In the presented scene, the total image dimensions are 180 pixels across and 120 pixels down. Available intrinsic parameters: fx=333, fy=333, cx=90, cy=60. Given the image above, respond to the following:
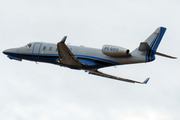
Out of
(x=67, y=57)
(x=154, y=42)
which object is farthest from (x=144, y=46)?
(x=67, y=57)

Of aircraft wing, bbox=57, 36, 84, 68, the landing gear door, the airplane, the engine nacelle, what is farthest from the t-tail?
the landing gear door

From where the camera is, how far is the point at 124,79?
138 feet

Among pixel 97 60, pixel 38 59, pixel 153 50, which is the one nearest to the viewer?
pixel 153 50

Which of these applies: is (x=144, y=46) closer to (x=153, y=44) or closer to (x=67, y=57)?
(x=153, y=44)

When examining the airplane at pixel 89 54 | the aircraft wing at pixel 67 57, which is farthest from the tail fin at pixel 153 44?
the aircraft wing at pixel 67 57

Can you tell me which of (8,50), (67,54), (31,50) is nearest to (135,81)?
(67,54)

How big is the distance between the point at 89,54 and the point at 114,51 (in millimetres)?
3777

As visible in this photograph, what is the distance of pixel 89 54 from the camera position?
1502 inches

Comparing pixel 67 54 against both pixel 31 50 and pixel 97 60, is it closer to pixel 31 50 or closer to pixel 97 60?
pixel 97 60

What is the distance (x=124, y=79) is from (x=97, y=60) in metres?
6.11

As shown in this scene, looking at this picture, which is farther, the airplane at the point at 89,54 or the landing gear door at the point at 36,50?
the landing gear door at the point at 36,50

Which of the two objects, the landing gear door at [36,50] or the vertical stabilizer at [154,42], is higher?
the vertical stabilizer at [154,42]

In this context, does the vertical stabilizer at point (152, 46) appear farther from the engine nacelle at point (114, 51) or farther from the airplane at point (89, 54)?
the engine nacelle at point (114, 51)

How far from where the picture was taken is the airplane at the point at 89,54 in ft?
115
